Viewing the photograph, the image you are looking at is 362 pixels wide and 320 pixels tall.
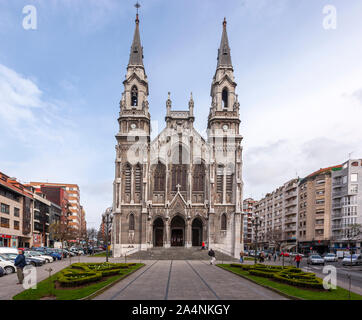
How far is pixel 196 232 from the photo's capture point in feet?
195

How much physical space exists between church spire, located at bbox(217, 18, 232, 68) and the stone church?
2113 millimetres

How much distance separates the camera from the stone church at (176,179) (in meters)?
57.2

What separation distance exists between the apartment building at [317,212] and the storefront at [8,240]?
59791 millimetres

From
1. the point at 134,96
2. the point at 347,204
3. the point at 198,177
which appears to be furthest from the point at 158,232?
the point at 347,204

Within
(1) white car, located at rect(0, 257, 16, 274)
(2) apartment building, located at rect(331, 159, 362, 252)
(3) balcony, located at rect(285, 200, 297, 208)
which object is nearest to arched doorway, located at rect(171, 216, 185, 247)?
(1) white car, located at rect(0, 257, 16, 274)

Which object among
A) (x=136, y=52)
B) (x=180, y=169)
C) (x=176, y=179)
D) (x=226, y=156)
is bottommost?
(x=176, y=179)

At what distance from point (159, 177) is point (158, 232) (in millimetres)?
8326

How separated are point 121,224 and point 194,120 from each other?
794 inches

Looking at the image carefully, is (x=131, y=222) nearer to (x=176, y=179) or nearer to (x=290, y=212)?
(x=176, y=179)

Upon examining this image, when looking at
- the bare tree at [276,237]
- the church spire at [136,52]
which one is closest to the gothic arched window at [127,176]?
the church spire at [136,52]

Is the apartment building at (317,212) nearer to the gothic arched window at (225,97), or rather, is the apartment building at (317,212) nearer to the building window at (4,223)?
the gothic arched window at (225,97)

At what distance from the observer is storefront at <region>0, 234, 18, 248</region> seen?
204 ft

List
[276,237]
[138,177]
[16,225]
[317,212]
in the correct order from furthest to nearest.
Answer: [276,237] → [317,212] → [16,225] → [138,177]
